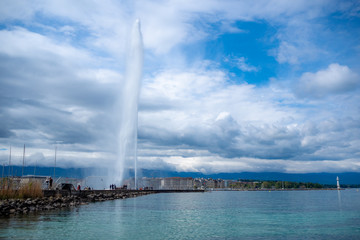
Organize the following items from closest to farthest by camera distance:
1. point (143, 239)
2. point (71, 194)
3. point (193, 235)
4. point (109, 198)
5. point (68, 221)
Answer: point (143, 239), point (193, 235), point (68, 221), point (71, 194), point (109, 198)

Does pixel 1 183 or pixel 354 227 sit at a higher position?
pixel 1 183

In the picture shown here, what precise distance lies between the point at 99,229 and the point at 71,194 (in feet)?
110

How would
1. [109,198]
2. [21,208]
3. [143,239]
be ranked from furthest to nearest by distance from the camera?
[109,198] < [21,208] < [143,239]

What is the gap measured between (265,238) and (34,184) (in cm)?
3200

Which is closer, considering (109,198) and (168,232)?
(168,232)

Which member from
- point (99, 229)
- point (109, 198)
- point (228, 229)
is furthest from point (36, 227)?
point (109, 198)

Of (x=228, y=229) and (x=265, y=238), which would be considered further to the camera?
(x=228, y=229)

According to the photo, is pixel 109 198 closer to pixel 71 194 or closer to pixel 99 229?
pixel 71 194

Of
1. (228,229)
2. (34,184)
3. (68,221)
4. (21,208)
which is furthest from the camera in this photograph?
(34,184)

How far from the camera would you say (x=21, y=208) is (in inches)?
1291

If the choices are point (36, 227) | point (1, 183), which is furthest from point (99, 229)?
point (1, 183)

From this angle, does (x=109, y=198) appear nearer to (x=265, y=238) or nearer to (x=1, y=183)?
(x=1, y=183)

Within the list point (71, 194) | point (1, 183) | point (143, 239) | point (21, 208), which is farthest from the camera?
point (71, 194)

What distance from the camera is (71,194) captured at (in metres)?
55.9
